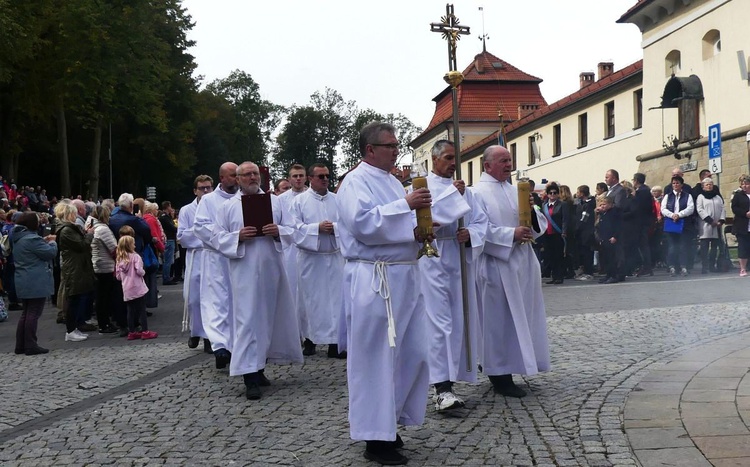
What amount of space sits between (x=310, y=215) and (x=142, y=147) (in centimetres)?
3902

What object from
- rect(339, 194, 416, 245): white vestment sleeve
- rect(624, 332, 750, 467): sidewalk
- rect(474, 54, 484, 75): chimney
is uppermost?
rect(474, 54, 484, 75): chimney

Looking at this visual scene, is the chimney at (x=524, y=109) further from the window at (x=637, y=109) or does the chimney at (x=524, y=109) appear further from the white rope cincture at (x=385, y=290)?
the white rope cincture at (x=385, y=290)

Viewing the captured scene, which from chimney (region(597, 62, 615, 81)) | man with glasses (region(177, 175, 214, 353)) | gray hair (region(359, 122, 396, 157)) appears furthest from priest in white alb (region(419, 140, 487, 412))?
chimney (region(597, 62, 615, 81))

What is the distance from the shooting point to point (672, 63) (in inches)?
1211

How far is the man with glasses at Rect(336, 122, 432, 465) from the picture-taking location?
5522 millimetres

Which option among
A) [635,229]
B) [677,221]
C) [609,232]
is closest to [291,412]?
[609,232]

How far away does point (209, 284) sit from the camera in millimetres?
9469

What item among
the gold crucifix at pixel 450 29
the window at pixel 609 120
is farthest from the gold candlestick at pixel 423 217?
the window at pixel 609 120

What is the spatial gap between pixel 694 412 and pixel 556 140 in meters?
39.7

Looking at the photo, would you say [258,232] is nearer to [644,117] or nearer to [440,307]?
[440,307]

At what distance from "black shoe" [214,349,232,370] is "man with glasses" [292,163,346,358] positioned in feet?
4.21

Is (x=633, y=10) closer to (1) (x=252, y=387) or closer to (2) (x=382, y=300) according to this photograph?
(1) (x=252, y=387)

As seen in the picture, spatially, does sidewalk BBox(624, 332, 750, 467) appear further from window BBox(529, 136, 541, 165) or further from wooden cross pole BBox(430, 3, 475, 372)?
window BBox(529, 136, 541, 165)

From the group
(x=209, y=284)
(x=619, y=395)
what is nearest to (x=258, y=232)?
(x=209, y=284)
